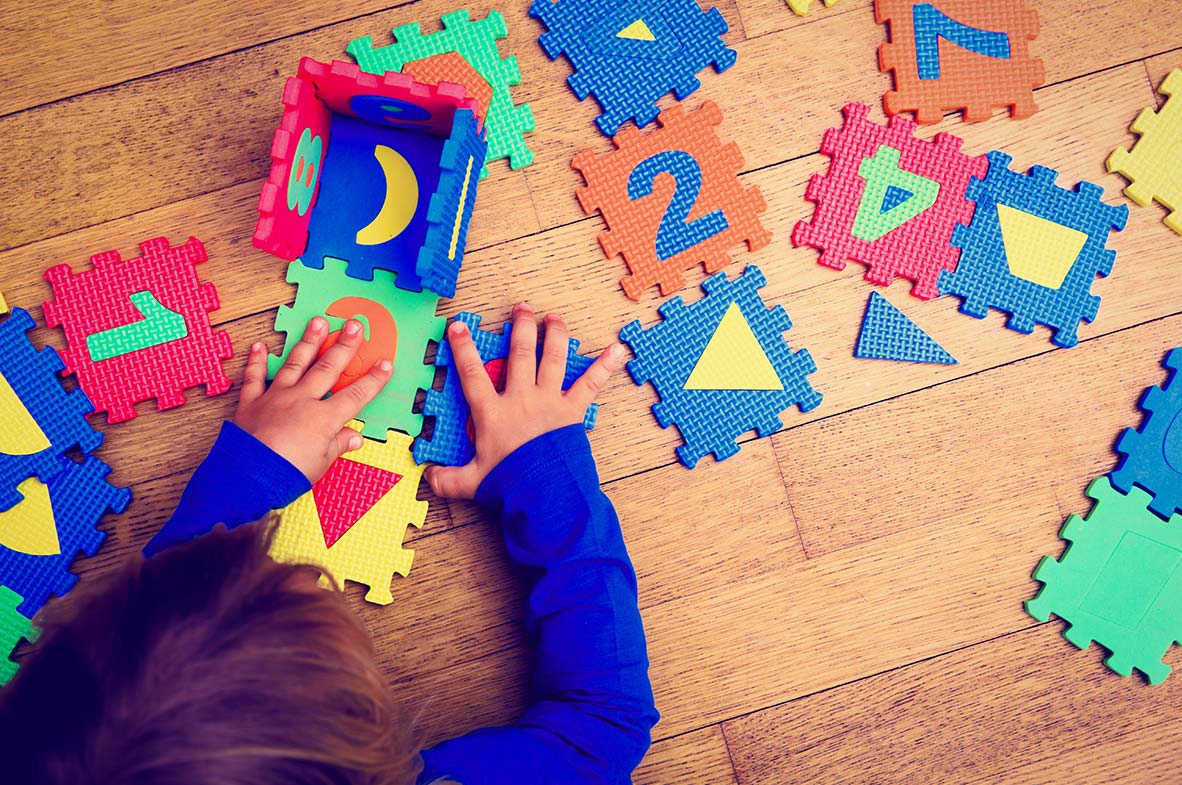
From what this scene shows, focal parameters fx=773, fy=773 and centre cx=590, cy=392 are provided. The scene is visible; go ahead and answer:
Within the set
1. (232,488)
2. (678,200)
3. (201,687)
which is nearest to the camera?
(201,687)

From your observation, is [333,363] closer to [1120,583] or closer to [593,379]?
[593,379]

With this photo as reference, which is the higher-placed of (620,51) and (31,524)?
(620,51)

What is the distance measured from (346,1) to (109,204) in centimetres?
37

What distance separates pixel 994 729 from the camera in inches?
36.3

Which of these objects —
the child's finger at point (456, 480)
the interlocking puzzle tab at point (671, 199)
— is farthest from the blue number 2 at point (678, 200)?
the child's finger at point (456, 480)

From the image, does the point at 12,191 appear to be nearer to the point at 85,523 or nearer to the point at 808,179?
the point at 85,523

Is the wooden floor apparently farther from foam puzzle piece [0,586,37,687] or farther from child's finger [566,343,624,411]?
foam puzzle piece [0,586,37,687]

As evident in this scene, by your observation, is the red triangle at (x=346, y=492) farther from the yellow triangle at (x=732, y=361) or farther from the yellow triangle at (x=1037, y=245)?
the yellow triangle at (x=1037, y=245)

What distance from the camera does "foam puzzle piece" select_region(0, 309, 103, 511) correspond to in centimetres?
87

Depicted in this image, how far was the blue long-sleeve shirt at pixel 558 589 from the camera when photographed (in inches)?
30.7

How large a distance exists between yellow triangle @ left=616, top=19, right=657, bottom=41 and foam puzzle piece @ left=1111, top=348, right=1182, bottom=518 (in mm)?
731

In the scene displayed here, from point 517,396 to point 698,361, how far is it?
214 mm

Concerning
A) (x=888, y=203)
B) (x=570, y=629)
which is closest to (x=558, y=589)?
(x=570, y=629)

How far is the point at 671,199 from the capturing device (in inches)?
35.8
